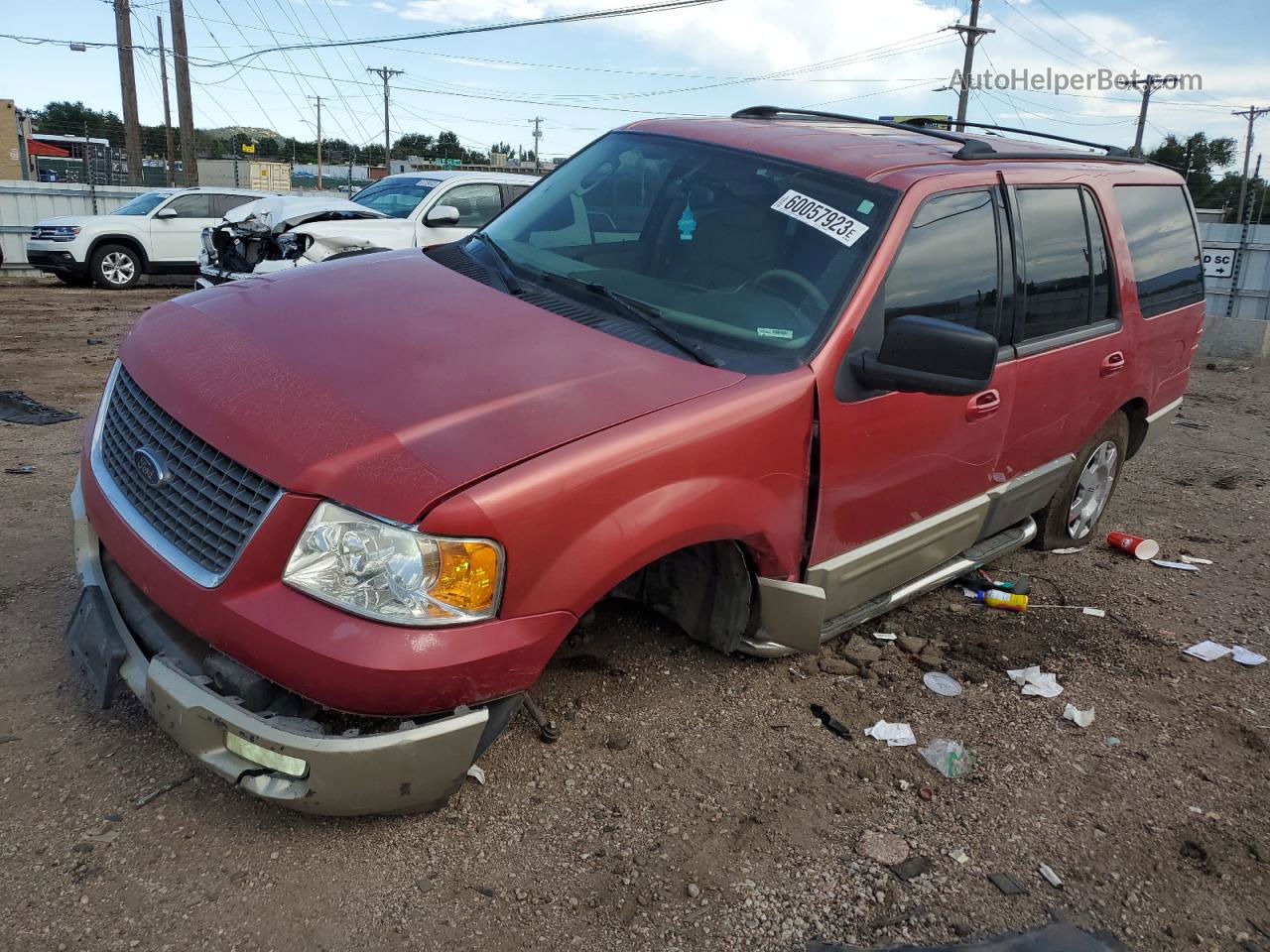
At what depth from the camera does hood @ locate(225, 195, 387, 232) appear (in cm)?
956

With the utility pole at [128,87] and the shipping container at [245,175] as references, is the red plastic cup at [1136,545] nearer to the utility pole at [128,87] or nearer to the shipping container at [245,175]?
the utility pole at [128,87]

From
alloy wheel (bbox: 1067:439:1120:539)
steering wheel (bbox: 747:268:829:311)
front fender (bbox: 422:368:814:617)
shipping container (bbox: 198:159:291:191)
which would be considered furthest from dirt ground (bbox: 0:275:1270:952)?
shipping container (bbox: 198:159:291:191)

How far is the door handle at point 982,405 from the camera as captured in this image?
3.63 m

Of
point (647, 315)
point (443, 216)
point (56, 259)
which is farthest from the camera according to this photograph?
point (56, 259)

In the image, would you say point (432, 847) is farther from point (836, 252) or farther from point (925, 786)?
point (836, 252)

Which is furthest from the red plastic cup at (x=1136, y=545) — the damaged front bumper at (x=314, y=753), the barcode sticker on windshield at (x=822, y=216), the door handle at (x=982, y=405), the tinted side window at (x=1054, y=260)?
the damaged front bumper at (x=314, y=753)

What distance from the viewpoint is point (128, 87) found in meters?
25.8

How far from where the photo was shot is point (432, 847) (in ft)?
8.53

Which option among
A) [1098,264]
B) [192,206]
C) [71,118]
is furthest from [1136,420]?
[71,118]

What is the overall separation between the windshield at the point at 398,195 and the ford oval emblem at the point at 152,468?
9.58 metres

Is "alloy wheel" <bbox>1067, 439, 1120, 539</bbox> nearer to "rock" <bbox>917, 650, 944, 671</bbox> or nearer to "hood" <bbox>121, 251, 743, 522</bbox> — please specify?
"rock" <bbox>917, 650, 944, 671</bbox>

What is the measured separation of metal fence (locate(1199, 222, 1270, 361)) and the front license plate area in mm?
14021

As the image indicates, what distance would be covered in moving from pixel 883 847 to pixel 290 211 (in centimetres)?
927

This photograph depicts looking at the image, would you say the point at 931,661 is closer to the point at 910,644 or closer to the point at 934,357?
the point at 910,644
